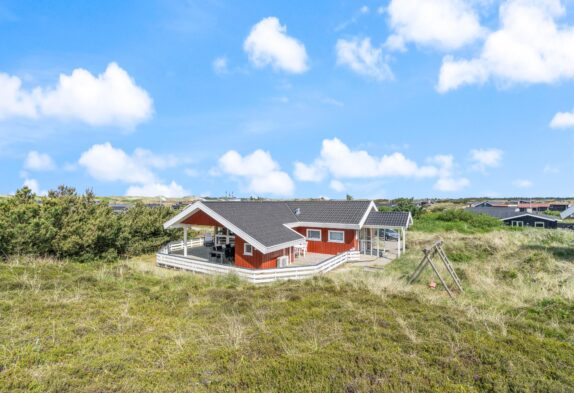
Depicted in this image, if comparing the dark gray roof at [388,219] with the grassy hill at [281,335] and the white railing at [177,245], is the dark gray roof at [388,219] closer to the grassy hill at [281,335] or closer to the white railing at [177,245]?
the grassy hill at [281,335]

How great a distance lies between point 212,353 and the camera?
650 cm

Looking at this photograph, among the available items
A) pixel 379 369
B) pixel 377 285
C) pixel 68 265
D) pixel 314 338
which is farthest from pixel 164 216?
pixel 379 369

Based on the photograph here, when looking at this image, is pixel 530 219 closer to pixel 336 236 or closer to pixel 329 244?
pixel 336 236

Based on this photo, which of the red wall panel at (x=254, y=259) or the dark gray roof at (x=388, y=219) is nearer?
the red wall panel at (x=254, y=259)

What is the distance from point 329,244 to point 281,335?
1432 cm

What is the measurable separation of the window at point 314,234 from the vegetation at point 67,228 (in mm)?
12559

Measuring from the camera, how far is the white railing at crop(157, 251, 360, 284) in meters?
14.2

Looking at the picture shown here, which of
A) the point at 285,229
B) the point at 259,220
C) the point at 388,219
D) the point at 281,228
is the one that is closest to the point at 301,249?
the point at 285,229

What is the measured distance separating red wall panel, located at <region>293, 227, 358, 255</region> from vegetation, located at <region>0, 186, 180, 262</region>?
1269 centimetres

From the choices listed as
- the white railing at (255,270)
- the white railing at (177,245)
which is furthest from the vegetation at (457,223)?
the white railing at (177,245)

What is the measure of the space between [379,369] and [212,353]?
3700 mm

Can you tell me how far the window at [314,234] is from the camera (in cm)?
2172

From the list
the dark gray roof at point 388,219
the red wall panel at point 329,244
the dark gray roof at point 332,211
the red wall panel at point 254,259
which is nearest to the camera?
the red wall panel at point 254,259

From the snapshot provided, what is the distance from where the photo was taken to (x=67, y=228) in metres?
17.0
